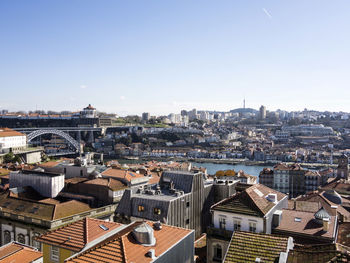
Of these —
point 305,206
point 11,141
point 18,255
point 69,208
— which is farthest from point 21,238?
point 11,141

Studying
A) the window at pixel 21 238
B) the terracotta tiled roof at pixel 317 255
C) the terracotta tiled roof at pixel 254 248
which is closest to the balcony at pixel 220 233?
the terracotta tiled roof at pixel 254 248

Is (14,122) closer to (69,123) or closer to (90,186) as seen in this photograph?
(69,123)

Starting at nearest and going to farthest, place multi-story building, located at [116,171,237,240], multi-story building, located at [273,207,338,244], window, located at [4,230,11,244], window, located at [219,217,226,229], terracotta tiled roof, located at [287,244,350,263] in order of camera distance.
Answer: terracotta tiled roof, located at [287,244,350,263]
multi-story building, located at [273,207,338,244]
window, located at [219,217,226,229]
multi-story building, located at [116,171,237,240]
window, located at [4,230,11,244]

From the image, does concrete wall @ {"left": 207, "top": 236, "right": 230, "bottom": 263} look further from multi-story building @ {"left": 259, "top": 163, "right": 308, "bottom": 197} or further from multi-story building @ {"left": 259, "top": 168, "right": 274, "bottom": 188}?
multi-story building @ {"left": 259, "top": 168, "right": 274, "bottom": 188}

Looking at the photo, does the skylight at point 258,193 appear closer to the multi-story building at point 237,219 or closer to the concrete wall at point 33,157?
the multi-story building at point 237,219

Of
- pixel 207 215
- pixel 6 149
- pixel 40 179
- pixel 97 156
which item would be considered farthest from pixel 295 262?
pixel 97 156

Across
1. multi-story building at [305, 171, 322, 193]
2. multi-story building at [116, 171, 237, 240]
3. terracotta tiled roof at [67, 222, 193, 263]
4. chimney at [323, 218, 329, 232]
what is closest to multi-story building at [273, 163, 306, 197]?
multi-story building at [305, 171, 322, 193]
